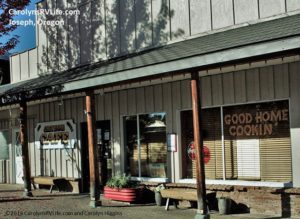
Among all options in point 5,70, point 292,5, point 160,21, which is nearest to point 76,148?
point 160,21

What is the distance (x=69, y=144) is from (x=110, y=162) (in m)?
1.95

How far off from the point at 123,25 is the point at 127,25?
0.42 ft

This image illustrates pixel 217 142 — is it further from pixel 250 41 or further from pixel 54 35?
pixel 54 35

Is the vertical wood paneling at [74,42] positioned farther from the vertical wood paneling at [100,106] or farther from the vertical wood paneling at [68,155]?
the vertical wood paneling at [100,106]

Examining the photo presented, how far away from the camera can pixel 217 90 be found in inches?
449

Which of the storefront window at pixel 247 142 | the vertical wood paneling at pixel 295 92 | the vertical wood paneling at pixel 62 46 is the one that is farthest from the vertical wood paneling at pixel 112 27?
the vertical wood paneling at pixel 295 92

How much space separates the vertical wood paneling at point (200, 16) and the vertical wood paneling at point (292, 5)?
2.06m

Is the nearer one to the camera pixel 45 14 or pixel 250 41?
pixel 250 41

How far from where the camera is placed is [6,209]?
12047 mm

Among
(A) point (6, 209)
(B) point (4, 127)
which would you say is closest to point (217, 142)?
(A) point (6, 209)

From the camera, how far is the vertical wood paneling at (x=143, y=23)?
13.3 metres

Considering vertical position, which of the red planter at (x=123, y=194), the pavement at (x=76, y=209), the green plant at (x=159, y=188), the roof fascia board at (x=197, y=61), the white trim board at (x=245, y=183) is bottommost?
the pavement at (x=76, y=209)

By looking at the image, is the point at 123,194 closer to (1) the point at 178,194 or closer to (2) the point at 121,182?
(2) the point at 121,182

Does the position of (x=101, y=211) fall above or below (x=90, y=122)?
below
